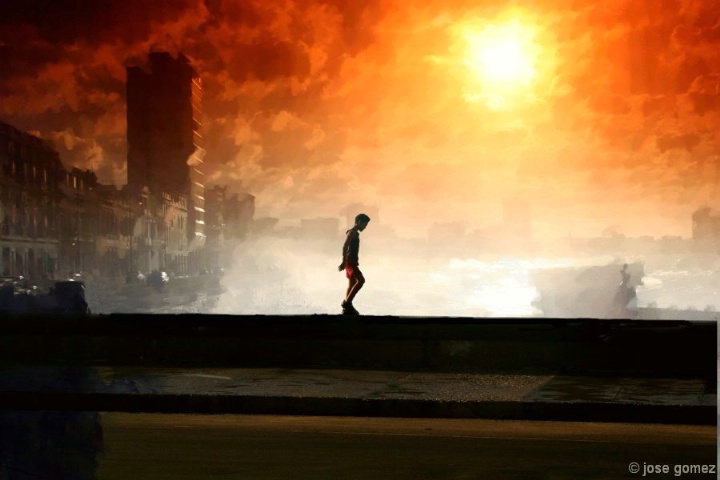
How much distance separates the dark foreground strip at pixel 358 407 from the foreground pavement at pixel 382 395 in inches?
0.5

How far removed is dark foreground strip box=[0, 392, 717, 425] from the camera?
1207 cm

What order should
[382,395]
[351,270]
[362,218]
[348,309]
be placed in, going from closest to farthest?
[382,395] < [348,309] < [362,218] < [351,270]

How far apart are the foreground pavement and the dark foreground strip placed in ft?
0.04

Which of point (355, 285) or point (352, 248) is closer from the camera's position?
point (355, 285)

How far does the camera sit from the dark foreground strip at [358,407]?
39.6 ft

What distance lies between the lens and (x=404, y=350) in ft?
55.2

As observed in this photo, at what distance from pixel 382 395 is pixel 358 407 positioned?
1.81 ft

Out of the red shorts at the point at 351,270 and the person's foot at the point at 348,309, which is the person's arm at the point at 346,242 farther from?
the person's foot at the point at 348,309

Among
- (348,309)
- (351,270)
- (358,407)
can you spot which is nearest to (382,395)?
(358,407)

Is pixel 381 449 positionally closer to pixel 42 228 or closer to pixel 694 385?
pixel 694 385

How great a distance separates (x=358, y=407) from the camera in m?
12.8

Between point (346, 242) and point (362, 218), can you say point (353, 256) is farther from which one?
point (362, 218)

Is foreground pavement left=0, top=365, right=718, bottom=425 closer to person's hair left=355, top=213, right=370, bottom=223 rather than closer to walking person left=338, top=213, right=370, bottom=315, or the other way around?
walking person left=338, top=213, right=370, bottom=315

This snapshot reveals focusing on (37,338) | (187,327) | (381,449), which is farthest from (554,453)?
(37,338)
